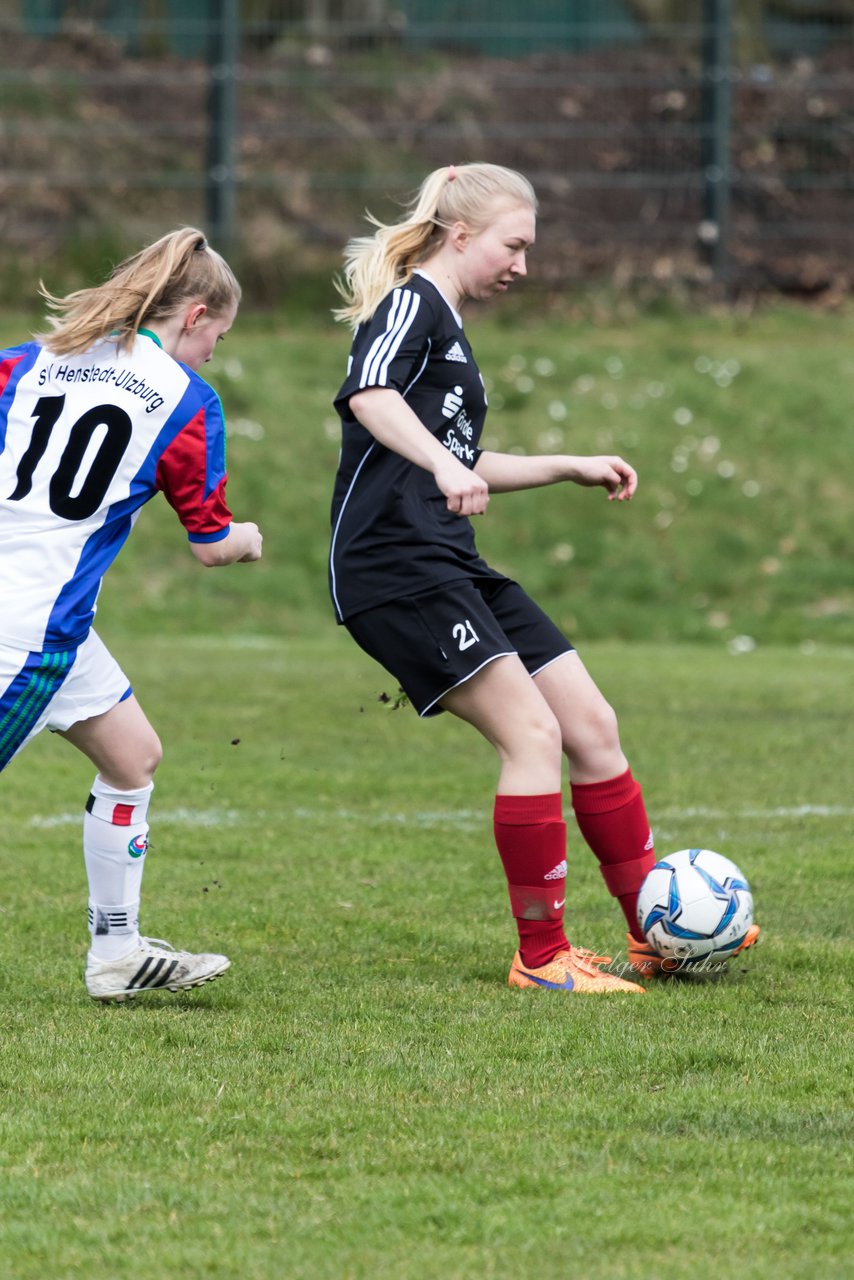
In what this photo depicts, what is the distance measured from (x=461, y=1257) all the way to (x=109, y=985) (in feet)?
6.08

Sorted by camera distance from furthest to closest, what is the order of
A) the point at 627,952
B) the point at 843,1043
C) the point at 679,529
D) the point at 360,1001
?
1. the point at 679,529
2. the point at 627,952
3. the point at 360,1001
4. the point at 843,1043

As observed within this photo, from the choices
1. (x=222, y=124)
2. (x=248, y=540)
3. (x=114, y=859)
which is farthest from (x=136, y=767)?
(x=222, y=124)

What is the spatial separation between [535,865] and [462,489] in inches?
40.2

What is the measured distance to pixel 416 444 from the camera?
4340mm

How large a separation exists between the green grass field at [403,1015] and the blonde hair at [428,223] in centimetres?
172

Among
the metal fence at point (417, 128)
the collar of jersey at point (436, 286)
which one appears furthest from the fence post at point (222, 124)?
the collar of jersey at point (436, 286)

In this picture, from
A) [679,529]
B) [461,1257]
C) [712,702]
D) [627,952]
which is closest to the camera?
[461,1257]

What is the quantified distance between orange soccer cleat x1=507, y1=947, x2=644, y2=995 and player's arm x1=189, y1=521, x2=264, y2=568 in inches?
48.8

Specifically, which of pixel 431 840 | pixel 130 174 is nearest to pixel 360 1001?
pixel 431 840

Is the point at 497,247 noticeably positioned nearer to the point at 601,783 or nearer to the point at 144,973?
the point at 601,783

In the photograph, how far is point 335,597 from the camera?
468 cm

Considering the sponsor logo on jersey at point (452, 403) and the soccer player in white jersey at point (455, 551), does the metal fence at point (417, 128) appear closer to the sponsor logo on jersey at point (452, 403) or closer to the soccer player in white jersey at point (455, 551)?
the soccer player in white jersey at point (455, 551)

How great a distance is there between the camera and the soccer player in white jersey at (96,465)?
419cm

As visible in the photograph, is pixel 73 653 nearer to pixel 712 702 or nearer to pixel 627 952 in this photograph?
pixel 627 952
